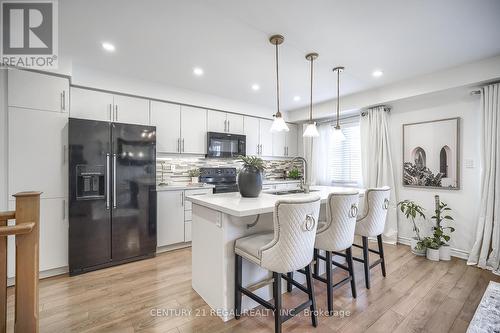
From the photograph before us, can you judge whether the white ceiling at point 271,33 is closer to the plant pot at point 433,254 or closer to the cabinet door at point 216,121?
the cabinet door at point 216,121

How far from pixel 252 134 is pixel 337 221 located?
3127 millimetres

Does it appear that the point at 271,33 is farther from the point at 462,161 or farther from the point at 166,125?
the point at 462,161

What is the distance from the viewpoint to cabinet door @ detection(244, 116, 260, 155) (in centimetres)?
471

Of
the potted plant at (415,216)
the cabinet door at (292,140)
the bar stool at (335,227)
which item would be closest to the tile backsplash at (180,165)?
the cabinet door at (292,140)

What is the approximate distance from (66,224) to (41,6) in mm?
2240

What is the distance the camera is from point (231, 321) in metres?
1.88

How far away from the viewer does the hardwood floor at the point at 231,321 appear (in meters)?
1.82

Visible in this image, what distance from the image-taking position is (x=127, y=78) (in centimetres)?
327

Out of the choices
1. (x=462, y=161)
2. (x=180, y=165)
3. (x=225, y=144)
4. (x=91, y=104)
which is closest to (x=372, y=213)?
(x=462, y=161)

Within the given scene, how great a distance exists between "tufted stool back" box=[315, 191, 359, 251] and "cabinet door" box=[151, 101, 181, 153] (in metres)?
2.72

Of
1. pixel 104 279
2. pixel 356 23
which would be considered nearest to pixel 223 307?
pixel 104 279

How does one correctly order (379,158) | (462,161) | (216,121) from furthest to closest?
1. (216,121)
2. (379,158)
3. (462,161)

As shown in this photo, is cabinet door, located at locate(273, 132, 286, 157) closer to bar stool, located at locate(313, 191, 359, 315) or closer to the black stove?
the black stove

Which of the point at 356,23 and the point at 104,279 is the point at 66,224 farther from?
the point at 356,23
